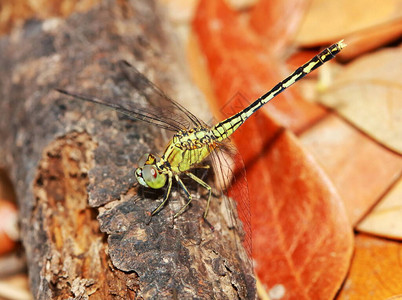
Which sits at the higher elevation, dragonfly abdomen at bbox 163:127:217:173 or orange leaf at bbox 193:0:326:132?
orange leaf at bbox 193:0:326:132

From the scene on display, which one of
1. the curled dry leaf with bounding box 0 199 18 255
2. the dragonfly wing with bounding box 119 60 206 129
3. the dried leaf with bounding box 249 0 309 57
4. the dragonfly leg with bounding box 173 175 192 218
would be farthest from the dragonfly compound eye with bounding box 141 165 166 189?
the dried leaf with bounding box 249 0 309 57

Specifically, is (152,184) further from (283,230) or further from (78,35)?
(78,35)

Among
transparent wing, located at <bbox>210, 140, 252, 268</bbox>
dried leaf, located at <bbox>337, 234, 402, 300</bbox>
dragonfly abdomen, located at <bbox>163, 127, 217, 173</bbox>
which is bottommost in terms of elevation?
dried leaf, located at <bbox>337, 234, 402, 300</bbox>

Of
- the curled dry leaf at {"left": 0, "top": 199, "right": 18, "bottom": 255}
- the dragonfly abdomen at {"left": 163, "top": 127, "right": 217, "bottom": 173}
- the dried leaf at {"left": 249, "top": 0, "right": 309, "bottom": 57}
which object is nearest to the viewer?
the dragonfly abdomen at {"left": 163, "top": 127, "right": 217, "bottom": 173}

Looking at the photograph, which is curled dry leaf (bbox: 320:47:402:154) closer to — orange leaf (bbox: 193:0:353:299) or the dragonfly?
orange leaf (bbox: 193:0:353:299)

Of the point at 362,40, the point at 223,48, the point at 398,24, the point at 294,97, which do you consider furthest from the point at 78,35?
the point at 398,24

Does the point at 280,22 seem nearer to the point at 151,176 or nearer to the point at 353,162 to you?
the point at 353,162

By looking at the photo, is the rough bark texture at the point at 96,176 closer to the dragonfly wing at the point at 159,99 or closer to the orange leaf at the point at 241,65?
the dragonfly wing at the point at 159,99
